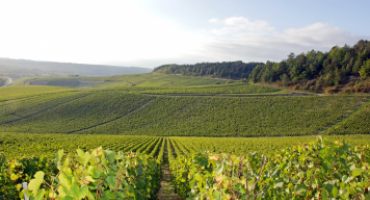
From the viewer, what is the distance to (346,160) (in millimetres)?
2420

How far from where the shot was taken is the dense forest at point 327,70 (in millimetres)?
43844

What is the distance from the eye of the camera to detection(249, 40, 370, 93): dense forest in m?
43.8

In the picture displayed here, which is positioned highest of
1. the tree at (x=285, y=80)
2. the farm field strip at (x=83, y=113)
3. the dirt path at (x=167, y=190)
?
the tree at (x=285, y=80)

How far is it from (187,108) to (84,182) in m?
43.1

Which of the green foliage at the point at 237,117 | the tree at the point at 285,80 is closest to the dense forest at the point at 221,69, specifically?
the tree at the point at 285,80

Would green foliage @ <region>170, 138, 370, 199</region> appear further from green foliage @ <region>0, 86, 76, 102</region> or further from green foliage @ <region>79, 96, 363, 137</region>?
green foliage @ <region>0, 86, 76, 102</region>

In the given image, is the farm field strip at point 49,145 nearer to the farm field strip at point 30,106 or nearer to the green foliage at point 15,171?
the green foliage at point 15,171

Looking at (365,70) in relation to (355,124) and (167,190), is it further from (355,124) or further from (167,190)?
(167,190)

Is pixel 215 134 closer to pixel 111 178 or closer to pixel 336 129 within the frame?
pixel 336 129

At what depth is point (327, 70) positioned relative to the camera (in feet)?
159

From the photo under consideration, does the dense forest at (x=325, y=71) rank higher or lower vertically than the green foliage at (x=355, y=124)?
higher

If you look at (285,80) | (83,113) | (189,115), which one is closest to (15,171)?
(189,115)

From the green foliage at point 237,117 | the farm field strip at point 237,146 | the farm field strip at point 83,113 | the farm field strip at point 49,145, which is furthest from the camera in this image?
the green foliage at point 237,117

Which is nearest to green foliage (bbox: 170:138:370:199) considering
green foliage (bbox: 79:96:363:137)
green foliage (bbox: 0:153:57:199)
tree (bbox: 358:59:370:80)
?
green foliage (bbox: 0:153:57:199)
